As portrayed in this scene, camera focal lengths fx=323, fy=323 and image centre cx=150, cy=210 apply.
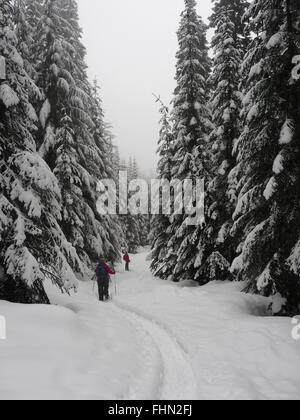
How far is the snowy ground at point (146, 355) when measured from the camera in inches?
229

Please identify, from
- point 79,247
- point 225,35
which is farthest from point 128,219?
point 225,35

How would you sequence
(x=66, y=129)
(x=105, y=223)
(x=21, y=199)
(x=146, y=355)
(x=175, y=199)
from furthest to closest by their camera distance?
(x=105, y=223) < (x=175, y=199) < (x=66, y=129) < (x=21, y=199) < (x=146, y=355)

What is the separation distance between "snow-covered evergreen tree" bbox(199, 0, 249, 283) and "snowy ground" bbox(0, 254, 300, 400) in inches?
206

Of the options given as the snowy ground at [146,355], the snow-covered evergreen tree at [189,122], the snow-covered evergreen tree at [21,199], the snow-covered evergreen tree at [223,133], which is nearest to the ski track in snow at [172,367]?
the snowy ground at [146,355]

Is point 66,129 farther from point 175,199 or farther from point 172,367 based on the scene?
point 172,367

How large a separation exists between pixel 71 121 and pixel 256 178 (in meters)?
11.7

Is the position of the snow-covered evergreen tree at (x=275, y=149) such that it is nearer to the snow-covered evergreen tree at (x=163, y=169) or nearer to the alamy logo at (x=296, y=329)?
the alamy logo at (x=296, y=329)

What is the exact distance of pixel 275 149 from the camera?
11000 mm

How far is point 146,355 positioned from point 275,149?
7750 millimetres

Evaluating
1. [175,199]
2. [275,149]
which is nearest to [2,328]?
[275,149]

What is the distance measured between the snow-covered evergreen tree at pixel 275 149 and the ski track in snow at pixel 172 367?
344 cm

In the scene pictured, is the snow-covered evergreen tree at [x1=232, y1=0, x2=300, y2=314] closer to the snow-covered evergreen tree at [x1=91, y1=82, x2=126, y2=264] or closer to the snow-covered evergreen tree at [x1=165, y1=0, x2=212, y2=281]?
the snow-covered evergreen tree at [x1=165, y1=0, x2=212, y2=281]

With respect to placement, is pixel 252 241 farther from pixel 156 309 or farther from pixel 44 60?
pixel 44 60

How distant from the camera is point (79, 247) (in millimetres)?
19328
